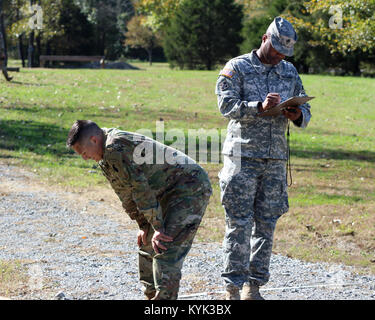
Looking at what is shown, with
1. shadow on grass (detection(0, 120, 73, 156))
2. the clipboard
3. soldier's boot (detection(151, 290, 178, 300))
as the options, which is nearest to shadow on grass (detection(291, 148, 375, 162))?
shadow on grass (detection(0, 120, 73, 156))

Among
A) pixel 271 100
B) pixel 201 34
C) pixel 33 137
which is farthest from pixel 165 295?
pixel 201 34

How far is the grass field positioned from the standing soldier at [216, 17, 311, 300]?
1861mm

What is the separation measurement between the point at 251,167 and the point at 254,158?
0.07 m

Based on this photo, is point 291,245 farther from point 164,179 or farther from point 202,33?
point 202,33

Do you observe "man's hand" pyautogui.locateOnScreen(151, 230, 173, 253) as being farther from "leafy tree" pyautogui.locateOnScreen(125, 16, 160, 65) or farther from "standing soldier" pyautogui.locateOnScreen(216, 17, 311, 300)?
"leafy tree" pyautogui.locateOnScreen(125, 16, 160, 65)

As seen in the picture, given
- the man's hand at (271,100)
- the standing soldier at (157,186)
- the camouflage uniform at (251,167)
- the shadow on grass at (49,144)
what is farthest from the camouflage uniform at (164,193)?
the shadow on grass at (49,144)

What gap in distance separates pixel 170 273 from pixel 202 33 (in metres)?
38.6

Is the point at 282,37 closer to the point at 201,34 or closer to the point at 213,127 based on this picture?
the point at 213,127

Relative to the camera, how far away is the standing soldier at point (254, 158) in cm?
466

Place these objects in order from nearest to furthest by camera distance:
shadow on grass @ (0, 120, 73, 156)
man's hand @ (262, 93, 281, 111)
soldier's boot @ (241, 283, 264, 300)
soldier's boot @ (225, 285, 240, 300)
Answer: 1. man's hand @ (262, 93, 281, 111)
2. soldier's boot @ (225, 285, 240, 300)
3. soldier's boot @ (241, 283, 264, 300)
4. shadow on grass @ (0, 120, 73, 156)

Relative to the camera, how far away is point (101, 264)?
595cm

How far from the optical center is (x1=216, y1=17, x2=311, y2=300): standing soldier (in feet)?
15.3

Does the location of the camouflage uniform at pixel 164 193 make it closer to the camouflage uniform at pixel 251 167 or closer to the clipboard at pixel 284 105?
the camouflage uniform at pixel 251 167
